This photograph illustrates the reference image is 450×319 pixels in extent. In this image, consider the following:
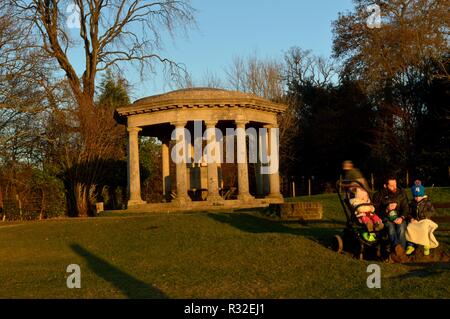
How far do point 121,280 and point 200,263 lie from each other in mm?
2118

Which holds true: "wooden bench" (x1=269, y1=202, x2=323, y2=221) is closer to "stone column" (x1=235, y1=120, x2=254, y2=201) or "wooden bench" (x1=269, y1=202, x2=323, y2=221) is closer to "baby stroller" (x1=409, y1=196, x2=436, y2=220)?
"baby stroller" (x1=409, y1=196, x2=436, y2=220)

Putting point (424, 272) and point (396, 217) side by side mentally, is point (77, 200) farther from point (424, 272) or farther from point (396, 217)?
point (424, 272)

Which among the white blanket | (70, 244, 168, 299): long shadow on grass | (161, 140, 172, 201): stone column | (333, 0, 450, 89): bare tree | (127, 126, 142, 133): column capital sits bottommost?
(70, 244, 168, 299): long shadow on grass

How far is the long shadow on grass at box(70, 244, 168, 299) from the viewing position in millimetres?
9281

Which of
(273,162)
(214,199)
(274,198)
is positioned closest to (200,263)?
(214,199)

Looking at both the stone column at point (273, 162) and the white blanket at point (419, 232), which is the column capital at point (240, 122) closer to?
the stone column at point (273, 162)

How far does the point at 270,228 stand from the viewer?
17969mm

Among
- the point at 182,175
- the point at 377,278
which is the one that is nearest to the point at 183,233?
the point at 377,278

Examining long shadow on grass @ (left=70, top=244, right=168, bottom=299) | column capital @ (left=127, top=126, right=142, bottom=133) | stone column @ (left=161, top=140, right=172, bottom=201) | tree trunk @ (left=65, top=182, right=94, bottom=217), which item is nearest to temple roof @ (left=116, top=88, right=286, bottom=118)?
column capital @ (left=127, top=126, right=142, bottom=133)

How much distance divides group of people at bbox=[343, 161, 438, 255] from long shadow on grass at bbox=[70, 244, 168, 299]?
4.62 meters

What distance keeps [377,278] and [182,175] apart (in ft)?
59.8

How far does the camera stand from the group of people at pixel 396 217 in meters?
11.8

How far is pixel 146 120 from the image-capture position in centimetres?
2772

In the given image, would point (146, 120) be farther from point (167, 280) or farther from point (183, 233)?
point (167, 280)
